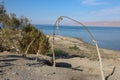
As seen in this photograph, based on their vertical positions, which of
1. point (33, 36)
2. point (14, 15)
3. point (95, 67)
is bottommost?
point (95, 67)

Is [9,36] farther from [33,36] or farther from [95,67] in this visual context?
[95,67]

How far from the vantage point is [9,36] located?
19469mm

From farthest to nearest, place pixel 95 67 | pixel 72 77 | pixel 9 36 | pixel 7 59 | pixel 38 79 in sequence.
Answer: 1. pixel 9 36
2. pixel 95 67
3. pixel 7 59
4. pixel 72 77
5. pixel 38 79

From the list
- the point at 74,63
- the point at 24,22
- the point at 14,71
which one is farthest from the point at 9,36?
the point at 14,71

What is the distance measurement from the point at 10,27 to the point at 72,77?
10.4m

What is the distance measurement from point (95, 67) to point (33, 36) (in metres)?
5.91

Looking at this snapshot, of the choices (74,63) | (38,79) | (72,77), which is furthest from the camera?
(74,63)

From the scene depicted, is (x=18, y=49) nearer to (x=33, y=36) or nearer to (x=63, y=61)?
(x=33, y=36)

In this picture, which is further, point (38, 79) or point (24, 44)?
point (24, 44)

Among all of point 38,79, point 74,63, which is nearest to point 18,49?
point 74,63

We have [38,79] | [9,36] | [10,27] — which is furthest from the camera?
[10,27]

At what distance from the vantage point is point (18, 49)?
19.5m

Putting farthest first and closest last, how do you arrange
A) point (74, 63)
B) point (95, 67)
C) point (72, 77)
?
point (74, 63)
point (95, 67)
point (72, 77)

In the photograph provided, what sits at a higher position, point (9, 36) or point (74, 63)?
point (9, 36)
